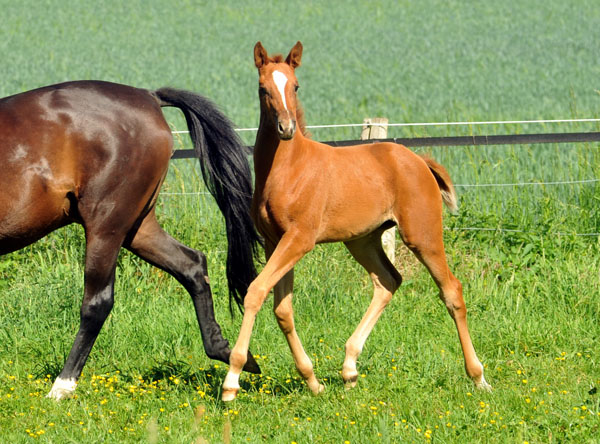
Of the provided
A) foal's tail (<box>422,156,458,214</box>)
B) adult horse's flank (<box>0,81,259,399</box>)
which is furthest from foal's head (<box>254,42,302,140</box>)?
foal's tail (<box>422,156,458,214</box>)

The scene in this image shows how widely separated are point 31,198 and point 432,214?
2.41 meters

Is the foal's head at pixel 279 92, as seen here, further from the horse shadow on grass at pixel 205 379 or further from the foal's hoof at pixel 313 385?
the horse shadow on grass at pixel 205 379

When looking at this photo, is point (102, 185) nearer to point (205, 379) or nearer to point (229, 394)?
point (205, 379)

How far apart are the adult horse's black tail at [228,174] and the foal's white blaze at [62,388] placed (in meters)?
1.15

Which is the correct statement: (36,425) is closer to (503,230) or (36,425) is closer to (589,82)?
(503,230)

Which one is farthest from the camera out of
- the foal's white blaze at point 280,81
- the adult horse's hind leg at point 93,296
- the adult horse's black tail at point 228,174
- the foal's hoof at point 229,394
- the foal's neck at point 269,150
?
the adult horse's black tail at point 228,174

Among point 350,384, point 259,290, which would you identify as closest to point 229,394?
point 259,290

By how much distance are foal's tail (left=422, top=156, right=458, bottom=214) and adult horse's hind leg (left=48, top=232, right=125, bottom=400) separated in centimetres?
202

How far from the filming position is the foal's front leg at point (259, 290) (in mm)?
4227

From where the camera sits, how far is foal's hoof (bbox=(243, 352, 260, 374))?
498cm

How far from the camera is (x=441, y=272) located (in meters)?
4.98

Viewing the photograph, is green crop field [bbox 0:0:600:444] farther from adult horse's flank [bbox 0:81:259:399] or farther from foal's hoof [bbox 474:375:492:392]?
adult horse's flank [bbox 0:81:259:399]

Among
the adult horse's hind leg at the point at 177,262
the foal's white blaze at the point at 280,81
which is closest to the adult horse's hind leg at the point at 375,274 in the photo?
the adult horse's hind leg at the point at 177,262

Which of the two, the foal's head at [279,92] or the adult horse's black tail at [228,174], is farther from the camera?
the adult horse's black tail at [228,174]
